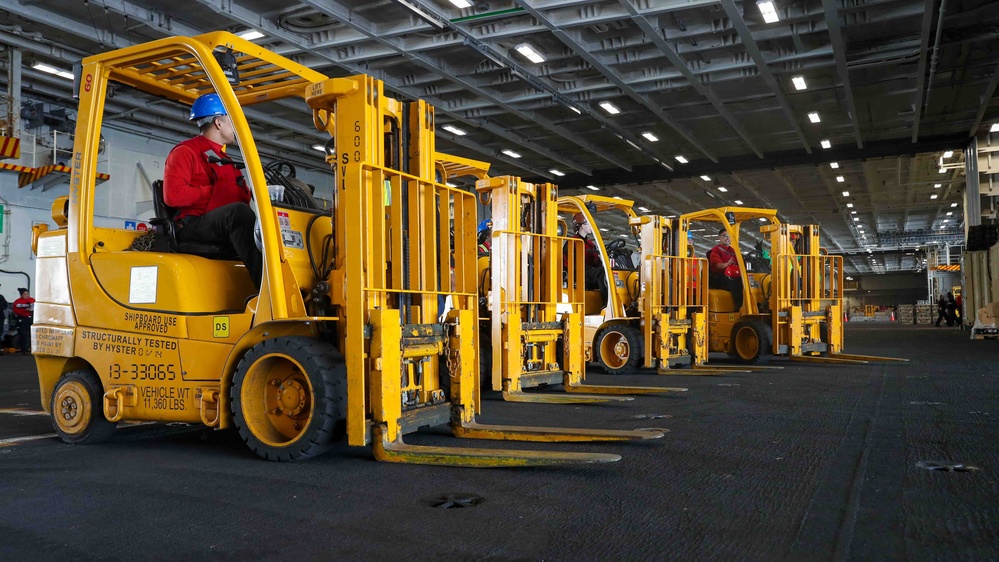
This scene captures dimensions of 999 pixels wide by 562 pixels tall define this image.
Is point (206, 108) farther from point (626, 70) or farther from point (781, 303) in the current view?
point (626, 70)

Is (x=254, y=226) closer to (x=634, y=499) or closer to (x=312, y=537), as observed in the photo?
Result: (x=312, y=537)

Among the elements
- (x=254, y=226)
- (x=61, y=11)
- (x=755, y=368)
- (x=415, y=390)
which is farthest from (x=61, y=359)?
(x=61, y=11)

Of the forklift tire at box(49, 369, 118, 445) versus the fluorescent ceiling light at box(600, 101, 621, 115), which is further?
the fluorescent ceiling light at box(600, 101, 621, 115)

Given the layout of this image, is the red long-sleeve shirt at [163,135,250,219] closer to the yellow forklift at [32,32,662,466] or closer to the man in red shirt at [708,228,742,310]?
the yellow forklift at [32,32,662,466]

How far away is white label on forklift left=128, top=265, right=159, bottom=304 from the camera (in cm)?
473

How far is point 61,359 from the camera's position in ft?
17.3

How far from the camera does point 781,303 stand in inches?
476

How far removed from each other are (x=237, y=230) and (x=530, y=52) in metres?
10.0

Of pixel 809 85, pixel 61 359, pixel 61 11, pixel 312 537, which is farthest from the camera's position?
pixel 809 85

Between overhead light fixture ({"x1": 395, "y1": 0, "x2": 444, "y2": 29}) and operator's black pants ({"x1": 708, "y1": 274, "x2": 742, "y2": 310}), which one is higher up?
overhead light fixture ({"x1": 395, "y1": 0, "x2": 444, "y2": 29})

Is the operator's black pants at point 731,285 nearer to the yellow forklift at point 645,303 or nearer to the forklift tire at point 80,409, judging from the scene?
the yellow forklift at point 645,303

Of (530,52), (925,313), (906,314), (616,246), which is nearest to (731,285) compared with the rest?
(616,246)

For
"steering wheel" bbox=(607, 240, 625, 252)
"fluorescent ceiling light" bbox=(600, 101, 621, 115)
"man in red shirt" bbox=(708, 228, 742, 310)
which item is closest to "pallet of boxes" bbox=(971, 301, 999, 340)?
"man in red shirt" bbox=(708, 228, 742, 310)

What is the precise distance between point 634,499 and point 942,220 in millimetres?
43099
